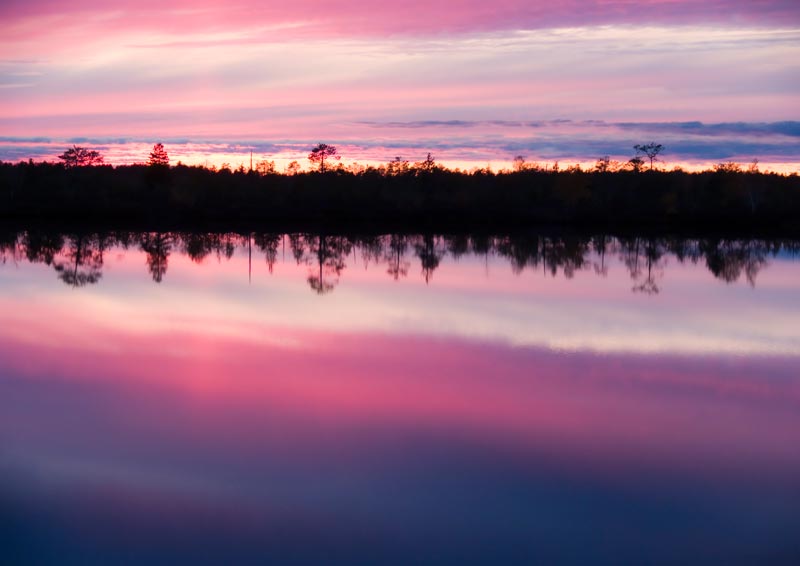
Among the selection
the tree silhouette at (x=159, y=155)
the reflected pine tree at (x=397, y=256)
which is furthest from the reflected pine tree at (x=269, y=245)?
the tree silhouette at (x=159, y=155)

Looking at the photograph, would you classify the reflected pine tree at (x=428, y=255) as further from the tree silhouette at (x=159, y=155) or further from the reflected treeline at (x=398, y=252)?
the tree silhouette at (x=159, y=155)

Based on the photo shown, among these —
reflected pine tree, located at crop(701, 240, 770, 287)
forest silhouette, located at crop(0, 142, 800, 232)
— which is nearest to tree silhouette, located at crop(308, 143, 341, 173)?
forest silhouette, located at crop(0, 142, 800, 232)

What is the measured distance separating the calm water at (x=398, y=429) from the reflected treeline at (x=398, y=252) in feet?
13.8

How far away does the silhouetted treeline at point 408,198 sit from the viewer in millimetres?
37344

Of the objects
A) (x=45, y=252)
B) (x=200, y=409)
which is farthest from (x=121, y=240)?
(x=200, y=409)

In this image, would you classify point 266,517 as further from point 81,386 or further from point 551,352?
point 551,352

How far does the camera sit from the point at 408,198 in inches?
1560

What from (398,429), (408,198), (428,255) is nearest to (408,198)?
(408,198)

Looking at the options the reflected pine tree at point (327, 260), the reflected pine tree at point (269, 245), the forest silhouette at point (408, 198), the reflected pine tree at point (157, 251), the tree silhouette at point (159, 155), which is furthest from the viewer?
the tree silhouette at point (159, 155)

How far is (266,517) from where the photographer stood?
5.30 meters

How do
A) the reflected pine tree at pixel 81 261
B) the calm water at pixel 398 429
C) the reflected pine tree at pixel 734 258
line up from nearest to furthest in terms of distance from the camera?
the calm water at pixel 398 429 → the reflected pine tree at pixel 81 261 → the reflected pine tree at pixel 734 258

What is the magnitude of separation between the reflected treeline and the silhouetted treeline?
6.32 metres

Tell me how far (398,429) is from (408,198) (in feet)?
108

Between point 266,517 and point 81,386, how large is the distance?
3816 millimetres
